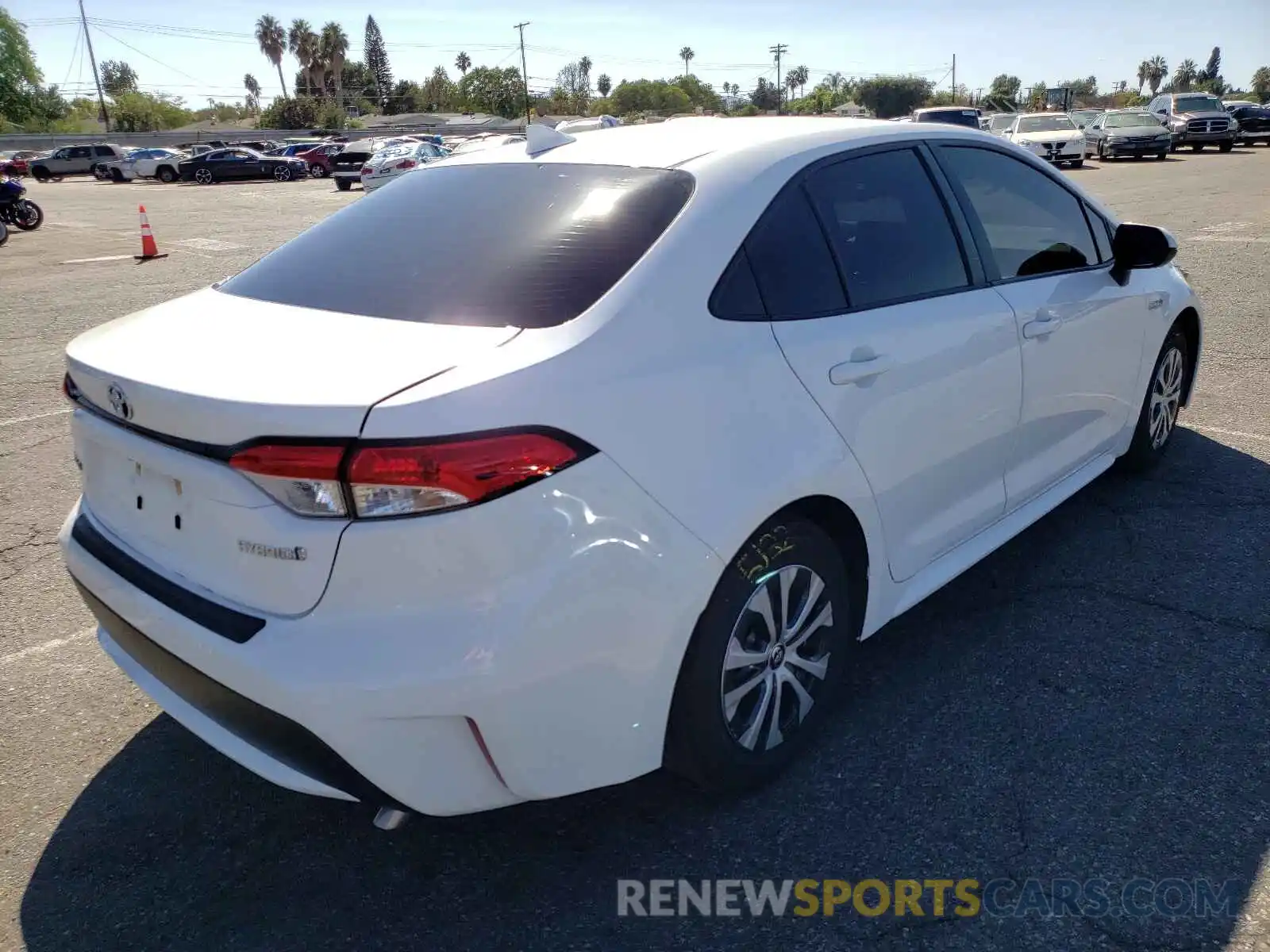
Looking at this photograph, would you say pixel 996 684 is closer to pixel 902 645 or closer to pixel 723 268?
pixel 902 645

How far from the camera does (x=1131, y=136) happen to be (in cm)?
3347

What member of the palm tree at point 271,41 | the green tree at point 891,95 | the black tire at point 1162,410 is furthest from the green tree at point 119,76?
the black tire at point 1162,410

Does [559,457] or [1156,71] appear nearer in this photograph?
[559,457]

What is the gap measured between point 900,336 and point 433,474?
5.14ft

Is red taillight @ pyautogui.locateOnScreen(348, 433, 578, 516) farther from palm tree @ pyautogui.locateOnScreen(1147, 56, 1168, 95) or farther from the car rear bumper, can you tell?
palm tree @ pyautogui.locateOnScreen(1147, 56, 1168, 95)

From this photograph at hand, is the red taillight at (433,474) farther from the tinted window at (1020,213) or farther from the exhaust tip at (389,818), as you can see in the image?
the tinted window at (1020,213)

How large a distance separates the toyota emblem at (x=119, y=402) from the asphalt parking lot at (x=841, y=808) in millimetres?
1124

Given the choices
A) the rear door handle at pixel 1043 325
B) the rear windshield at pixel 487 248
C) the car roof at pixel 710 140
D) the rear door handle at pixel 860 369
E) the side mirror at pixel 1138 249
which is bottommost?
the rear door handle at pixel 1043 325

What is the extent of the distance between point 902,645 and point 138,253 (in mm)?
16002

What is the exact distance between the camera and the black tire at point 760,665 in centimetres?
245

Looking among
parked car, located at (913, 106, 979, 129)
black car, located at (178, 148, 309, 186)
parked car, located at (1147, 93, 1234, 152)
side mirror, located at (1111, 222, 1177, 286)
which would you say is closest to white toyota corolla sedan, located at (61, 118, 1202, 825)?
side mirror, located at (1111, 222, 1177, 286)

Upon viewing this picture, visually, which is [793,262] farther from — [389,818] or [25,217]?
[25,217]

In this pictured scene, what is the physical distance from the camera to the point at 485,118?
10381 centimetres

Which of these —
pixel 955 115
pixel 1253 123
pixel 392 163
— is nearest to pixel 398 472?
pixel 392 163
